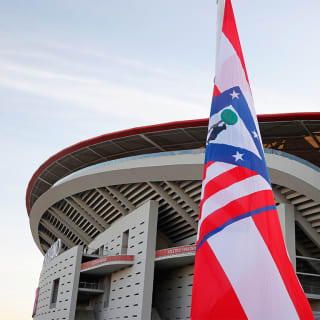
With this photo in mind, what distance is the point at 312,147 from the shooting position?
24.8m

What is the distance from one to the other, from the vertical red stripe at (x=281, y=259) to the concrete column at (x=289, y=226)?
15.4 meters

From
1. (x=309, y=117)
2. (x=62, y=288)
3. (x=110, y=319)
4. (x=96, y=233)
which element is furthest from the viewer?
(x=96, y=233)

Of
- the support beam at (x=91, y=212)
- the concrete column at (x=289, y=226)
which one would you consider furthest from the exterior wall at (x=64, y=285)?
the concrete column at (x=289, y=226)

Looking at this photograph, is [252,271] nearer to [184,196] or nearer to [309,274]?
[309,274]

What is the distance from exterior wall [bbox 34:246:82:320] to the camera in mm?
31219

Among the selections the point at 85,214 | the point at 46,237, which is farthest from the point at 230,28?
the point at 46,237

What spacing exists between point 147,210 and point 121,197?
2.76 metres

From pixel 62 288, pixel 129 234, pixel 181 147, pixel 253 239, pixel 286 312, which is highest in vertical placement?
pixel 181 147

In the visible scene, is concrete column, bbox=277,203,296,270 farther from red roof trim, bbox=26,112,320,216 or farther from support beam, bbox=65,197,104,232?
support beam, bbox=65,197,104,232

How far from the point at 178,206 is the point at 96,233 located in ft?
39.7

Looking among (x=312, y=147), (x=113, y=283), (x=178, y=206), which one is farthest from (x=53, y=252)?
(x=312, y=147)

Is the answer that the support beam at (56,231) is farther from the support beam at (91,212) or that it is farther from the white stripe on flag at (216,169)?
the white stripe on flag at (216,169)

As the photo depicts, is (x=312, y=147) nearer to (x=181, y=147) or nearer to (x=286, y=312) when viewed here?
(x=181, y=147)

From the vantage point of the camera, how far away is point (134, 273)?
28.0 metres
